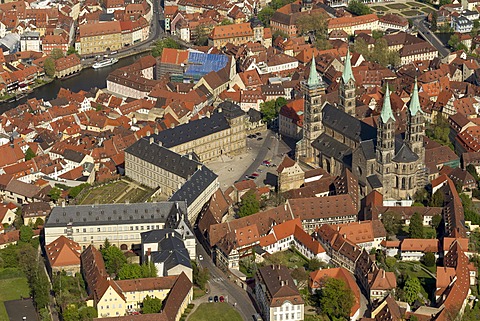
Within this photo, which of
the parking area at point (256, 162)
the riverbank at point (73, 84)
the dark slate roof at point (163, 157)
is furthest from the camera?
the riverbank at point (73, 84)

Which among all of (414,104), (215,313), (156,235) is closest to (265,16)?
(414,104)

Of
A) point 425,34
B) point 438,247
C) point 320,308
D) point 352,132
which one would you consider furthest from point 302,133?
point 425,34

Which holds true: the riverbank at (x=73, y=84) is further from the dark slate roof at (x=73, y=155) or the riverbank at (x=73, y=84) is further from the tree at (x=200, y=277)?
the tree at (x=200, y=277)

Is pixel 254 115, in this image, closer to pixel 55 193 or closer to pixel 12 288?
pixel 55 193

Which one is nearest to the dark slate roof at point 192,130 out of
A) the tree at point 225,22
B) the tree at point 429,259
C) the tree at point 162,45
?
the tree at point 429,259

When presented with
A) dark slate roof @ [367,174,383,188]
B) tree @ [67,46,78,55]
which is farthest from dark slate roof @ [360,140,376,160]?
tree @ [67,46,78,55]
